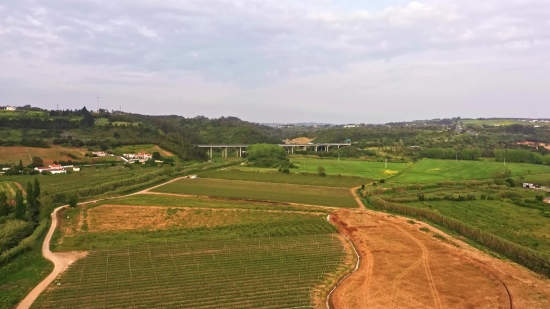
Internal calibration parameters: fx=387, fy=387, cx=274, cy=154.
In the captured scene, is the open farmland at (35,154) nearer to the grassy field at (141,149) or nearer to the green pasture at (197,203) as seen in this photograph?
the grassy field at (141,149)

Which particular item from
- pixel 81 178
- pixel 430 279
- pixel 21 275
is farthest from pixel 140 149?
pixel 430 279

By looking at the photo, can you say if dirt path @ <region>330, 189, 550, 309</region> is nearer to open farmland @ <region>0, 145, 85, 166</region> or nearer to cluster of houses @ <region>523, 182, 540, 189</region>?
cluster of houses @ <region>523, 182, 540, 189</region>

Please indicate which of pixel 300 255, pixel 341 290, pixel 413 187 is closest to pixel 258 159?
pixel 413 187

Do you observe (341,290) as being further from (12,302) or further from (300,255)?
(12,302)

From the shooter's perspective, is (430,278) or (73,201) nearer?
(430,278)

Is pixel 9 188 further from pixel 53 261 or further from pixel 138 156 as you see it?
pixel 138 156

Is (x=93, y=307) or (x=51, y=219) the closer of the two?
(x=93, y=307)
